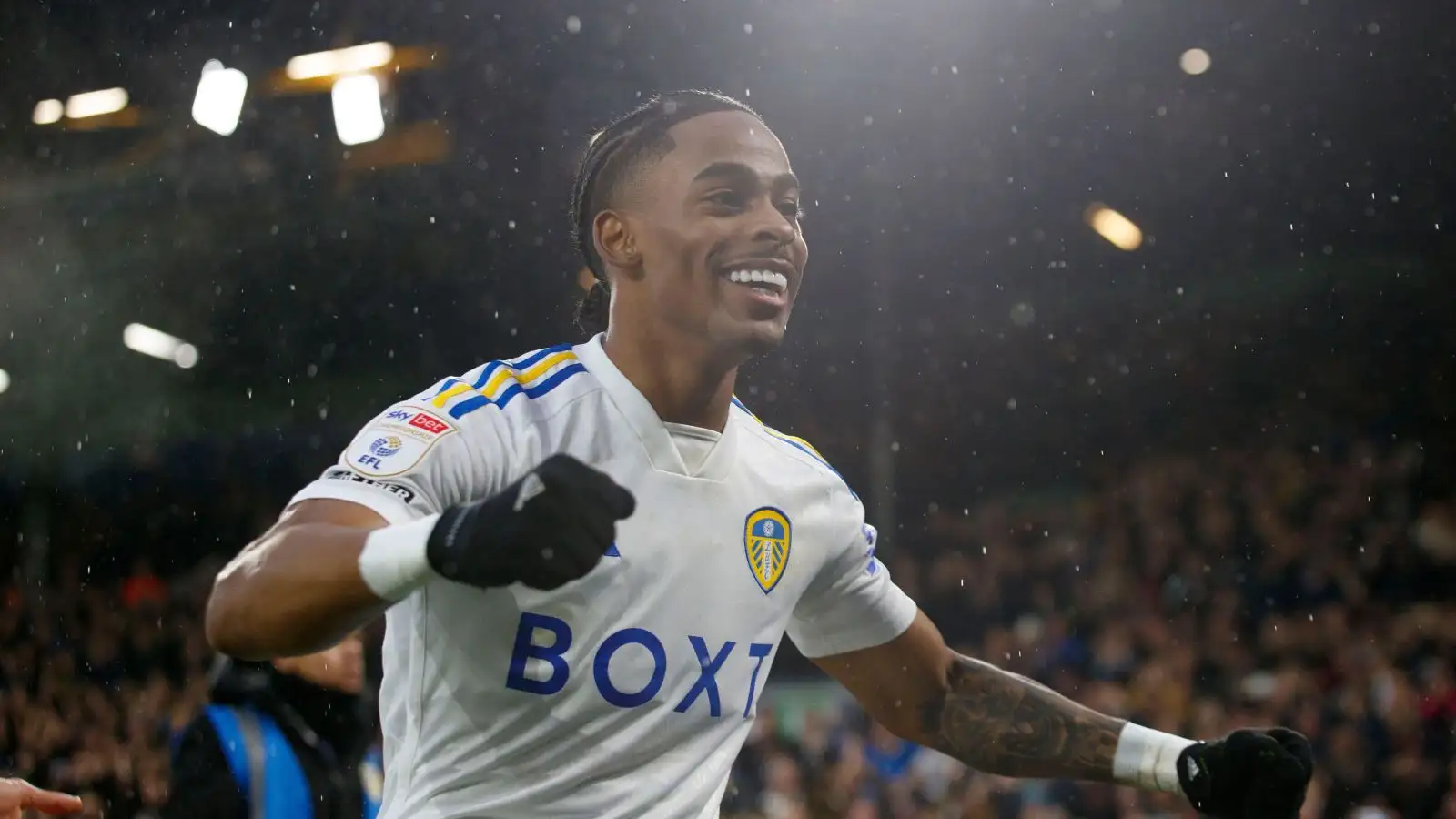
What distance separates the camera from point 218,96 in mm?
11758

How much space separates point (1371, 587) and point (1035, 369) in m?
4.47

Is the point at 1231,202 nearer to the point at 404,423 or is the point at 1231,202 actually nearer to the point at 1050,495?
the point at 1050,495

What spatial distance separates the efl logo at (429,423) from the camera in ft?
7.32

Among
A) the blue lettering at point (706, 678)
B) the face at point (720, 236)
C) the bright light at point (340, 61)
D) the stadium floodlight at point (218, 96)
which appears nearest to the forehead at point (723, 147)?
the face at point (720, 236)

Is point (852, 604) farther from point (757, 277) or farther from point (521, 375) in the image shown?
point (521, 375)

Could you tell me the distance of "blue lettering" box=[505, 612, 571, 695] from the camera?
→ 2.29m

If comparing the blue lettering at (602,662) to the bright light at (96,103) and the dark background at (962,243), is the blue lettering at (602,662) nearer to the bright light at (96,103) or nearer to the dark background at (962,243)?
the dark background at (962,243)

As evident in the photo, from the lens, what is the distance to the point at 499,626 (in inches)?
90.0

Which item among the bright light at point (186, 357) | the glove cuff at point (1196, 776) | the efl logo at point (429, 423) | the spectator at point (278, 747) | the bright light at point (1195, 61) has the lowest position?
the spectator at point (278, 747)

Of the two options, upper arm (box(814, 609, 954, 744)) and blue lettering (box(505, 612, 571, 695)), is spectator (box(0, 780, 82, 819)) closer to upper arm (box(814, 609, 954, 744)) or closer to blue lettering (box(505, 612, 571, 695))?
blue lettering (box(505, 612, 571, 695))

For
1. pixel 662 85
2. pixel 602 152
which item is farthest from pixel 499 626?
pixel 662 85

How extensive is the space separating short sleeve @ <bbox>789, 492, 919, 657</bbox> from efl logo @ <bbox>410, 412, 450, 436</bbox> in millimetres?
866

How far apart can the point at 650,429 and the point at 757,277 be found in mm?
326

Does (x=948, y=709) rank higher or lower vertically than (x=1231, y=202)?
lower
